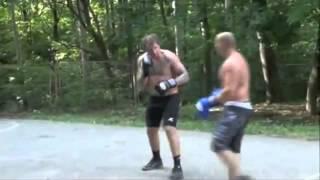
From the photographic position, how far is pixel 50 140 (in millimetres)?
12836

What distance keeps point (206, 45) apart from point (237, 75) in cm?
1613

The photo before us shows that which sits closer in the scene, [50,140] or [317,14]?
[50,140]

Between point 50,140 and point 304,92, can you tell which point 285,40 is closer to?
point 304,92

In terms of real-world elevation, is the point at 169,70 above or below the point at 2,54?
above

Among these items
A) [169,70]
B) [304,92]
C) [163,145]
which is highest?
[169,70]

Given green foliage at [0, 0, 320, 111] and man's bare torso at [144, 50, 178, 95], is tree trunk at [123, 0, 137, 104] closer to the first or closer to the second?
green foliage at [0, 0, 320, 111]

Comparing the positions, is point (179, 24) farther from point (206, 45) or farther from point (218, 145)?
point (218, 145)

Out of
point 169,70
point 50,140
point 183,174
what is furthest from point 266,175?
point 50,140

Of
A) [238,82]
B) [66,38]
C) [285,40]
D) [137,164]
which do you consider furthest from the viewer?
[66,38]

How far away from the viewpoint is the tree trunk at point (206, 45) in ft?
67.7

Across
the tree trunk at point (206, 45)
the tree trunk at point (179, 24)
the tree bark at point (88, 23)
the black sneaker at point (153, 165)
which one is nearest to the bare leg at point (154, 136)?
the black sneaker at point (153, 165)

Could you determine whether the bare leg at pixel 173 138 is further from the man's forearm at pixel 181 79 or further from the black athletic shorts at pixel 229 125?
the black athletic shorts at pixel 229 125

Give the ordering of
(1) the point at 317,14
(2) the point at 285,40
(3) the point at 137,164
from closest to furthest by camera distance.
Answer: (3) the point at 137,164
(1) the point at 317,14
(2) the point at 285,40

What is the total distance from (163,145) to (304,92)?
46.9 ft
